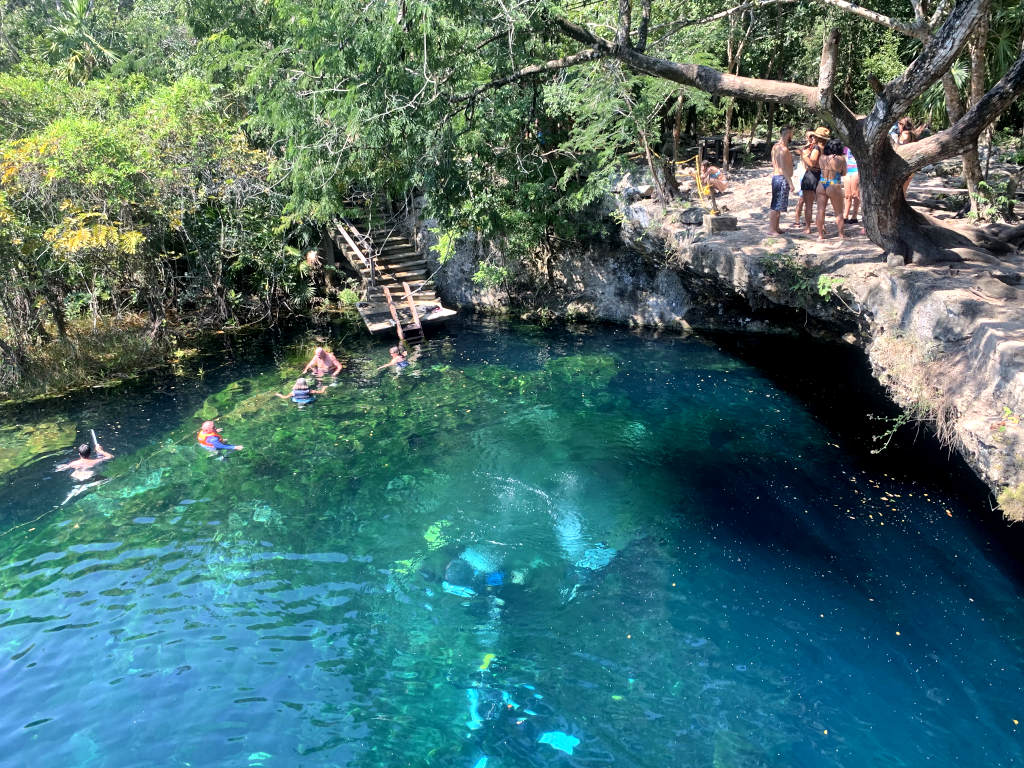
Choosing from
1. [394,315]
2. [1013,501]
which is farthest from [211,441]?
[1013,501]

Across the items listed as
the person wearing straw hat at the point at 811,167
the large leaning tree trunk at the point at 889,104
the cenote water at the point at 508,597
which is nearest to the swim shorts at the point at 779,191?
the person wearing straw hat at the point at 811,167

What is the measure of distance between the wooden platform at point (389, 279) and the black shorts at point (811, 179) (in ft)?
30.0

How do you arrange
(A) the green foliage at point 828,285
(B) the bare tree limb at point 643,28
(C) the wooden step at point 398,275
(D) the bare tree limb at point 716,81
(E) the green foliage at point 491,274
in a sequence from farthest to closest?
1. (C) the wooden step at point 398,275
2. (E) the green foliage at point 491,274
3. (A) the green foliage at point 828,285
4. (B) the bare tree limb at point 643,28
5. (D) the bare tree limb at point 716,81

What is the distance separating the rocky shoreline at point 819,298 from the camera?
7.86 m

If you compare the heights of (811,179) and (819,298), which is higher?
(811,179)

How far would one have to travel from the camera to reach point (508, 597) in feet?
27.1

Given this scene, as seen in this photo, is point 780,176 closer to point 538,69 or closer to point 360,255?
point 538,69

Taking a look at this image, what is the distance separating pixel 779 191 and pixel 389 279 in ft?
37.0

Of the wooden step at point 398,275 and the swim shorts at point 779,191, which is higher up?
the swim shorts at point 779,191

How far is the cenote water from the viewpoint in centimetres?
647

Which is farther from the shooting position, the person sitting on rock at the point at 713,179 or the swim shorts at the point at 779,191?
the person sitting on rock at the point at 713,179

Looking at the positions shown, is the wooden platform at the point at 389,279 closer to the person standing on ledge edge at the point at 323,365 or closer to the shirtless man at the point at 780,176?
the person standing on ledge edge at the point at 323,365


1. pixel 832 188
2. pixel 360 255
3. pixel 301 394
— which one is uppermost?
pixel 832 188

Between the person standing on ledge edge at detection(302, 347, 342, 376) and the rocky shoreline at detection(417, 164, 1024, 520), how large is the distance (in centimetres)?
614
